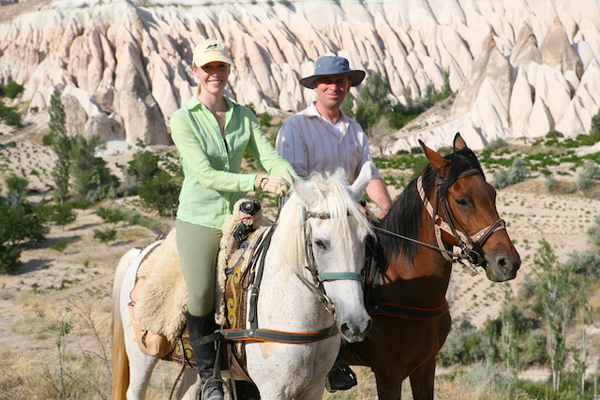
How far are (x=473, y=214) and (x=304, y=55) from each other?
235 feet

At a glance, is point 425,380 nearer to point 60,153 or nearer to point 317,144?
point 317,144

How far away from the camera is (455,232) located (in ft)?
12.1

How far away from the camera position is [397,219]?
13.2 ft

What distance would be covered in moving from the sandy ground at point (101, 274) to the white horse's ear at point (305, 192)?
4.27 m

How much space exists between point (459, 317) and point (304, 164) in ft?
45.6

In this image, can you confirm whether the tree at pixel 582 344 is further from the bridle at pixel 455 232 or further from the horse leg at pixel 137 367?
the horse leg at pixel 137 367

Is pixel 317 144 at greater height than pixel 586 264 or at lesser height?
greater

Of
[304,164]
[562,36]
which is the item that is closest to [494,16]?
[562,36]

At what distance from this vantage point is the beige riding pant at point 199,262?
11.1 ft

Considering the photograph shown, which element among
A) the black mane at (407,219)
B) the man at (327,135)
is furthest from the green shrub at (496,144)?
the black mane at (407,219)

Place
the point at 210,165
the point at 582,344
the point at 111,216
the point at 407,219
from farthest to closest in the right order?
the point at 111,216
the point at 582,344
the point at 407,219
the point at 210,165

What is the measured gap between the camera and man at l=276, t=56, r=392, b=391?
427cm

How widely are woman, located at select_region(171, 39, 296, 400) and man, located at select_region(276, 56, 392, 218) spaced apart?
672 mm

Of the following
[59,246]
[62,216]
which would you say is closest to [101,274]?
[59,246]
